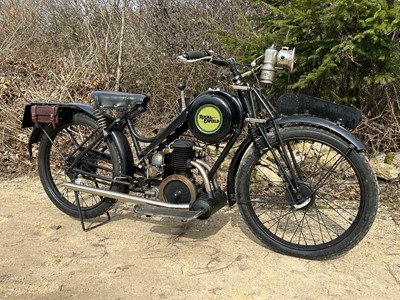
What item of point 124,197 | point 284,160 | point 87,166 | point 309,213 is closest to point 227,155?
point 284,160

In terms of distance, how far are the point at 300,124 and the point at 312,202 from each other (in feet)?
1.83

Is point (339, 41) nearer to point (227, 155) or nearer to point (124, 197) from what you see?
point (227, 155)

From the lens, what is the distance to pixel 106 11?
24.2 ft

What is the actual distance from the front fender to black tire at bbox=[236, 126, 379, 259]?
0.04 m

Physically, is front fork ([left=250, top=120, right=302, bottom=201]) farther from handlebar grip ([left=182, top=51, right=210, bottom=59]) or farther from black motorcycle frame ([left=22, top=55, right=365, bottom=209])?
handlebar grip ([left=182, top=51, right=210, bottom=59])

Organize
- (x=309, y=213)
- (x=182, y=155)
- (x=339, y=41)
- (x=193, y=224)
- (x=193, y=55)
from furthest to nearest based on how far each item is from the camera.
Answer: (x=339, y=41) → (x=309, y=213) → (x=193, y=224) → (x=182, y=155) → (x=193, y=55)

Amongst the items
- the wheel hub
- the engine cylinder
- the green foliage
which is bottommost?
the wheel hub

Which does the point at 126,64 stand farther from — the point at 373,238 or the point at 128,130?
the point at 373,238

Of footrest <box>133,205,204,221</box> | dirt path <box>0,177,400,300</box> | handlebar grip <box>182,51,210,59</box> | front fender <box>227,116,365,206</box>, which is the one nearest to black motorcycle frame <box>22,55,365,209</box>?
front fender <box>227,116,365,206</box>

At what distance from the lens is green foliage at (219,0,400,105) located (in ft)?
13.1

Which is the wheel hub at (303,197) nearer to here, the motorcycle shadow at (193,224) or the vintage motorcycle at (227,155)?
the vintage motorcycle at (227,155)

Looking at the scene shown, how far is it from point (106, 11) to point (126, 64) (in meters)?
1.14

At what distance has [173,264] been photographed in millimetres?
2926

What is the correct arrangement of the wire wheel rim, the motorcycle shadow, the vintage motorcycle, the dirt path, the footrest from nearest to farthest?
the dirt path → the vintage motorcycle → the footrest → the wire wheel rim → the motorcycle shadow
